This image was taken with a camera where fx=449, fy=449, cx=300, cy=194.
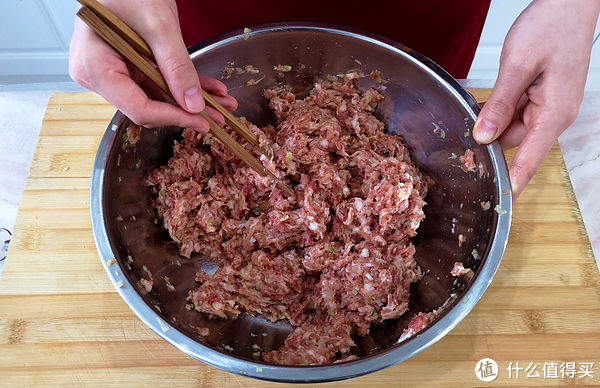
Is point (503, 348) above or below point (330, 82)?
below

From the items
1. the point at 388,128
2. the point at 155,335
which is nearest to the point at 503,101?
the point at 388,128

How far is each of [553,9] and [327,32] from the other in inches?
37.5

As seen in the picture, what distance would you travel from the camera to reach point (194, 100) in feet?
5.23

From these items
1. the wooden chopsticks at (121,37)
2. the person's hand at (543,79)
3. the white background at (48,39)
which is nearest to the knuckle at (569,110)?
the person's hand at (543,79)

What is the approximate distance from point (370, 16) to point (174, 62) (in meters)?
1.29

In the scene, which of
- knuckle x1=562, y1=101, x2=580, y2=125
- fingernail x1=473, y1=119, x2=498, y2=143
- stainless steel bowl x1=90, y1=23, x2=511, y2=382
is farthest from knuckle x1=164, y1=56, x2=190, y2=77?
knuckle x1=562, y1=101, x2=580, y2=125

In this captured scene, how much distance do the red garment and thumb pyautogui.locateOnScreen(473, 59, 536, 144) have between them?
726 mm

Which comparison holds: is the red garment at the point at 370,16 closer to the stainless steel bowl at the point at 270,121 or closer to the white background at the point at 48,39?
the stainless steel bowl at the point at 270,121

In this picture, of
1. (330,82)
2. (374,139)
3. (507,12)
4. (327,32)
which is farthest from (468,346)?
(507,12)

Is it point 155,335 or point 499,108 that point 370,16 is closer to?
point 499,108

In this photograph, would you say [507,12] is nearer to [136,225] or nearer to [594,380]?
[594,380]

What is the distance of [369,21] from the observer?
2418 millimetres

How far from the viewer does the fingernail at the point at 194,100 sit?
62.2 inches

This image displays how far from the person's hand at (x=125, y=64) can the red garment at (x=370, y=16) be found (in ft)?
2.77
